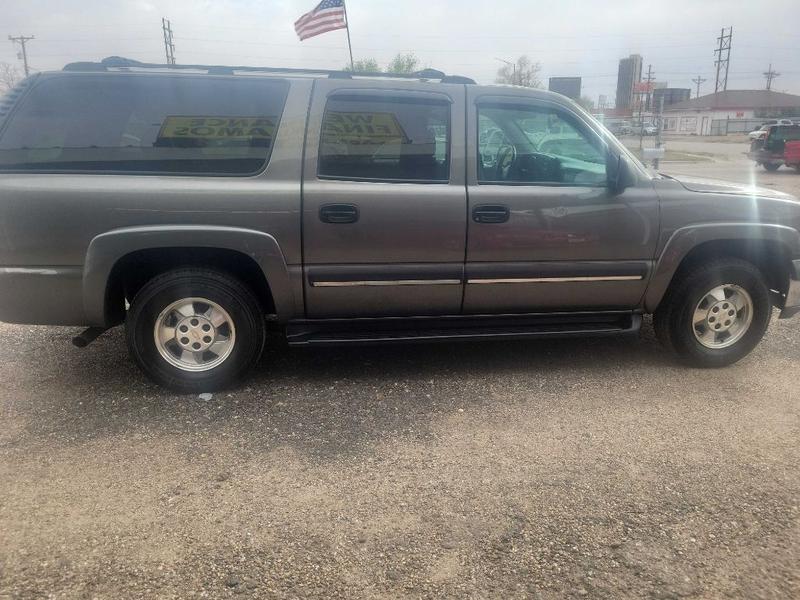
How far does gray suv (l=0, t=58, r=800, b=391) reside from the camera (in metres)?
3.50

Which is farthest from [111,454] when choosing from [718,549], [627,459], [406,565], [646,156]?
[646,156]

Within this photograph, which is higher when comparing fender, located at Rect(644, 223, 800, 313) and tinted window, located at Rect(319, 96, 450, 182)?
tinted window, located at Rect(319, 96, 450, 182)

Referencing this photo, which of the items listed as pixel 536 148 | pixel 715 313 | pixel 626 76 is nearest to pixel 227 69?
pixel 536 148

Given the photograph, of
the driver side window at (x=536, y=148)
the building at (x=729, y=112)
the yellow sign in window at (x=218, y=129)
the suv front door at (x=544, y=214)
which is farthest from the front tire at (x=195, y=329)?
the building at (x=729, y=112)

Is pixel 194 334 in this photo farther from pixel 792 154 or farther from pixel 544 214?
pixel 792 154

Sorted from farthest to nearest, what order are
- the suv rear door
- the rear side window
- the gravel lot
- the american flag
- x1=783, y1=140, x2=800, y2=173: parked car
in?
x1=783, y1=140, x2=800, y2=173: parked car
the american flag
the suv rear door
the rear side window
the gravel lot

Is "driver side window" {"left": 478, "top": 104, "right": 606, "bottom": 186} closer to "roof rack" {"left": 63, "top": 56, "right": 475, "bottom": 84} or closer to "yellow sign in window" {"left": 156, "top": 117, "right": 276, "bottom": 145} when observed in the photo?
"roof rack" {"left": 63, "top": 56, "right": 475, "bottom": 84}

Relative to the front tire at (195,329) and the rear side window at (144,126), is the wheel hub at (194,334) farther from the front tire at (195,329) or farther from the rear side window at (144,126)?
the rear side window at (144,126)

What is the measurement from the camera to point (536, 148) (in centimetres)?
400

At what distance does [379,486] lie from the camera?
288 centimetres

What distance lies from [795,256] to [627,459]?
218 cm

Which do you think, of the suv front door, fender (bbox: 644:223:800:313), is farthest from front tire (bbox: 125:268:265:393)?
fender (bbox: 644:223:800:313)

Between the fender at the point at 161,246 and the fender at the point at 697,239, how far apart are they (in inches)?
93.5

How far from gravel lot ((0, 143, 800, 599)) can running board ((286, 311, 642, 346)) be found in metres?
0.31
